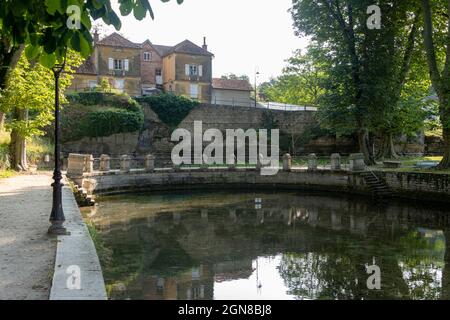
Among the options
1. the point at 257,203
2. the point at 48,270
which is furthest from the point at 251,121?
the point at 48,270

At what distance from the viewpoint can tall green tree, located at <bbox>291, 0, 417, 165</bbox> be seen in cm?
2412

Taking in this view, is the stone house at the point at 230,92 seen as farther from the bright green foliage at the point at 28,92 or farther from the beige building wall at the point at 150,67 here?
the bright green foliage at the point at 28,92

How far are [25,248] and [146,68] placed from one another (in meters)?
46.3

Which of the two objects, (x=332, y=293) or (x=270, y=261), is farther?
(x=270, y=261)

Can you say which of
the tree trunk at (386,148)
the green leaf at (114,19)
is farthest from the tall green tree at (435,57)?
the green leaf at (114,19)

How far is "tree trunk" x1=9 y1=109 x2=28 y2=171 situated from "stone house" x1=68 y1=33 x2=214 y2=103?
64.1ft

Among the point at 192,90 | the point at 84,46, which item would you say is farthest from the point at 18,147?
the point at 192,90

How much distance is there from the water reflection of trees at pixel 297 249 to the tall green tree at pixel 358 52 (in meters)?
8.23

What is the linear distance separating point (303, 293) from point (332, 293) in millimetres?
514

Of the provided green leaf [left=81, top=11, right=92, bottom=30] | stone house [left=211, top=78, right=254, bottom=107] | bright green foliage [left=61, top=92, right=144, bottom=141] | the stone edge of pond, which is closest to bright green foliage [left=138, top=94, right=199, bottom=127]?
bright green foliage [left=61, top=92, right=144, bottom=141]

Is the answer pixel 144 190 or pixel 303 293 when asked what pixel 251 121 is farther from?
pixel 303 293

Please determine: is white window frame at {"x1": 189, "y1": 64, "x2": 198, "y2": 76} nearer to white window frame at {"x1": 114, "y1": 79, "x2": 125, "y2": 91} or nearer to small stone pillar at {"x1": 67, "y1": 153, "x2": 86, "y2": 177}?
white window frame at {"x1": 114, "y1": 79, "x2": 125, "y2": 91}

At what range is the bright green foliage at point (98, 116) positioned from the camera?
33.4 metres

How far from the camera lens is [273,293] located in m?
7.87
